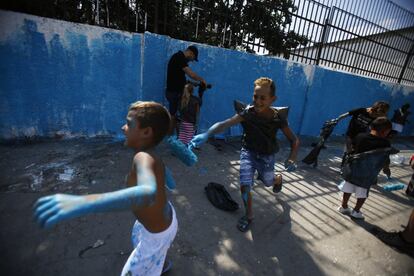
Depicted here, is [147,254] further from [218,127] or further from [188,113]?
[188,113]

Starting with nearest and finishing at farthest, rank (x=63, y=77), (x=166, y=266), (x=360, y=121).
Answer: (x=166, y=266), (x=63, y=77), (x=360, y=121)

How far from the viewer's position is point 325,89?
24.5 feet

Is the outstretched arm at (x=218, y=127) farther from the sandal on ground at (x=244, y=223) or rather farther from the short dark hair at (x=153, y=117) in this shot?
the sandal on ground at (x=244, y=223)

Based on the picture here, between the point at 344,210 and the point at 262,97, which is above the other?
the point at 262,97

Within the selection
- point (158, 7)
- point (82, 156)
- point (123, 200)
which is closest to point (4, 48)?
point (82, 156)

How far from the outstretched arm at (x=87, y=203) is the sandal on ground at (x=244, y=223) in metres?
2.04

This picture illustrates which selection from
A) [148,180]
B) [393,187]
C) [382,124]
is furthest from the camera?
[393,187]

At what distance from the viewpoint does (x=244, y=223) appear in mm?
3006

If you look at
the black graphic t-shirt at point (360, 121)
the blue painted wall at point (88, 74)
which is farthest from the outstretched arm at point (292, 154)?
the blue painted wall at point (88, 74)

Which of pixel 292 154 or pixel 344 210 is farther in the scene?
pixel 344 210

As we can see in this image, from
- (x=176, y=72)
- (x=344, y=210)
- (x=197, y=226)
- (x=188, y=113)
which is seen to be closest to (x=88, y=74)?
(x=176, y=72)

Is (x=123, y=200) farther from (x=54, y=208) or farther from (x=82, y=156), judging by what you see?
(x=82, y=156)

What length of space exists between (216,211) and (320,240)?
1272 mm

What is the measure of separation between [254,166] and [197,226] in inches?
37.3
